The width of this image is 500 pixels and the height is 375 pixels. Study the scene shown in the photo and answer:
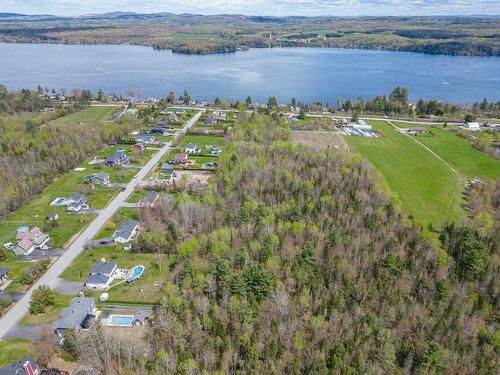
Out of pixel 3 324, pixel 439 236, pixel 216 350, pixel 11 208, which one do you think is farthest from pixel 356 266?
pixel 11 208

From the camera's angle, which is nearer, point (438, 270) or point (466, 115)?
point (438, 270)

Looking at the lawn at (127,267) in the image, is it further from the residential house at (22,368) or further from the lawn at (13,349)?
the residential house at (22,368)

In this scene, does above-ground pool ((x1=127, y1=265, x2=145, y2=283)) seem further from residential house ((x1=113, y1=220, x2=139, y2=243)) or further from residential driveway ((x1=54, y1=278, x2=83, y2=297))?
residential house ((x1=113, y1=220, x2=139, y2=243))

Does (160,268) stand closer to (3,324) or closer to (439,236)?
(3,324)

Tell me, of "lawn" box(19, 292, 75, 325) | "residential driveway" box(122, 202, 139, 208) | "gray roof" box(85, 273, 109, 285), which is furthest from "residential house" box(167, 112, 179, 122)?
"lawn" box(19, 292, 75, 325)

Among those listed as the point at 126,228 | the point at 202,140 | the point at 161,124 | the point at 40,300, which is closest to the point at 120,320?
the point at 40,300

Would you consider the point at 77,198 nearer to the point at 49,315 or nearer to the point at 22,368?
the point at 49,315
